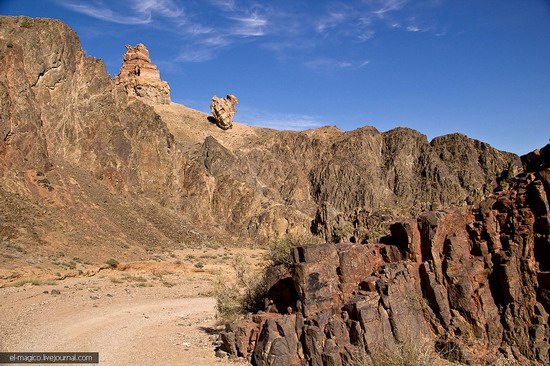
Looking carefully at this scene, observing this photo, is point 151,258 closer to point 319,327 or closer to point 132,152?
point 132,152

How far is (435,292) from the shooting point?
10.4 metres

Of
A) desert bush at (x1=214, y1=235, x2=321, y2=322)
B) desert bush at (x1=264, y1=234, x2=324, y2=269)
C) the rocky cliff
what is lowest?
desert bush at (x1=214, y1=235, x2=321, y2=322)

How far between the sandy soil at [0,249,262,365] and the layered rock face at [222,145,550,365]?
248 centimetres

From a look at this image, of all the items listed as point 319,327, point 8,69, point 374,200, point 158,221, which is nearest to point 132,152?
point 158,221

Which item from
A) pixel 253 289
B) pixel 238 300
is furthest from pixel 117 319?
pixel 253 289

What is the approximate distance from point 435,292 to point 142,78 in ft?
305

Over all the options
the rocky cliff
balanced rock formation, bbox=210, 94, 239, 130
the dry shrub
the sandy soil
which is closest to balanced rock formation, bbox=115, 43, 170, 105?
the rocky cliff

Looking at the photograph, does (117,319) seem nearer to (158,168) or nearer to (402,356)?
(402,356)

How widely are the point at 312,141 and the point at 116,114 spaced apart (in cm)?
5125

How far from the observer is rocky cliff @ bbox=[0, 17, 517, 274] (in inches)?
1314

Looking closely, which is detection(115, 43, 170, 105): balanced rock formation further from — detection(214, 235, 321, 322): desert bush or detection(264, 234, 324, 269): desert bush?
detection(214, 235, 321, 322): desert bush

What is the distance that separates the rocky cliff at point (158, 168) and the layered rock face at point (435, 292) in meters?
10.4

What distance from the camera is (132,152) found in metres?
50.0

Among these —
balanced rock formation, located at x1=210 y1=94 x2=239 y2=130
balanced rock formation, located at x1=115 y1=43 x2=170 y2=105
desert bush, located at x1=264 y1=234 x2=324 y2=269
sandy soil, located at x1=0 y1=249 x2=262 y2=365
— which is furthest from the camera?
balanced rock formation, located at x1=115 y1=43 x2=170 y2=105
